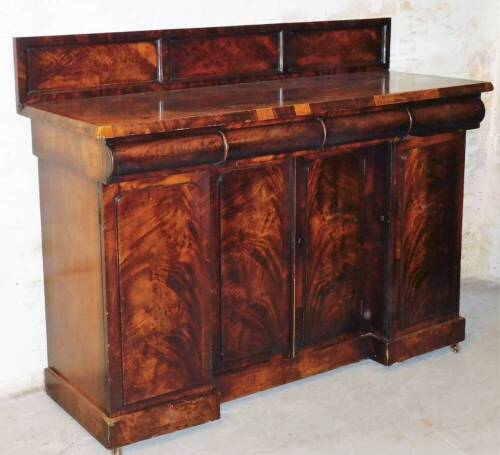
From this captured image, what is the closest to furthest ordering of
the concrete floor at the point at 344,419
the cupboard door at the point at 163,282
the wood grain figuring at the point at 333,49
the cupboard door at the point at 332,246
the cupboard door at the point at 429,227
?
the cupboard door at the point at 163,282, the concrete floor at the point at 344,419, the cupboard door at the point at 332,246, the cupboard door at the point at 429,227, the wood grain figuring at the point at 333,49

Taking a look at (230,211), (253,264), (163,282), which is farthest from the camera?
(253,264)

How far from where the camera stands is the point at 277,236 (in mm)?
3787

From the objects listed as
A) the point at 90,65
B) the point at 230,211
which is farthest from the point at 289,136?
the point at 90,65

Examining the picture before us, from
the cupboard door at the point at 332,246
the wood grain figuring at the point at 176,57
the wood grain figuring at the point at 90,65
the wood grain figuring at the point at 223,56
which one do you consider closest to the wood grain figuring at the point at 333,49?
the wood grain figuring at the point at 176,57

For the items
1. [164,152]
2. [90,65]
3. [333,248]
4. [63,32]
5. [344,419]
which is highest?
[63,32]

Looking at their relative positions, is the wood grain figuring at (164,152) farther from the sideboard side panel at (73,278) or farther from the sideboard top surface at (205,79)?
the sideboard side panel at (73,278)

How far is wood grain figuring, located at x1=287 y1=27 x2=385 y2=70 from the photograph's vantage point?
14.1 feet

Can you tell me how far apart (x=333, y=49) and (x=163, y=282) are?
1.58m

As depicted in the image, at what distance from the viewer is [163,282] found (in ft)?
11.2

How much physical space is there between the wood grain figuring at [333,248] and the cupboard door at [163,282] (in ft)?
1.91

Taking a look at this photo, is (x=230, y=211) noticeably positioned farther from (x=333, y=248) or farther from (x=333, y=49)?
(x=333, y=49)

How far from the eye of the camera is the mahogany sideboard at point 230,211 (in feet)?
10.9

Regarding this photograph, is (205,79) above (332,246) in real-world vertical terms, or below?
above

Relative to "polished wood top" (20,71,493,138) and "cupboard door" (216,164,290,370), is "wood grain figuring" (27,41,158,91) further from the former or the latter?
"cupboard door" (216,164,290,370)
